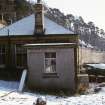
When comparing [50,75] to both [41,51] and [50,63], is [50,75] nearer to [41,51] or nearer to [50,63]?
[50,63]

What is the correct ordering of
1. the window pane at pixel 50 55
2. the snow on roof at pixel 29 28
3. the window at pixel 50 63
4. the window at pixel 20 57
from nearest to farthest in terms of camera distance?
the window at pixel 50 63
the window pane at pixel 50 55
the window at pixel 20 57
the snow on roof at pixel 29 28

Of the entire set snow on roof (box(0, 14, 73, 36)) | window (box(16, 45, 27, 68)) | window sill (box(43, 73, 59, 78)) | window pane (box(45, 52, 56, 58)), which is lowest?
window sill (box(43, 73, 59, 78))

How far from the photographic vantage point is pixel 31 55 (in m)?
26.2

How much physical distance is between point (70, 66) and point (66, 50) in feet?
4.17

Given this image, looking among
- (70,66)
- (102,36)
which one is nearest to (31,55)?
(70,66)

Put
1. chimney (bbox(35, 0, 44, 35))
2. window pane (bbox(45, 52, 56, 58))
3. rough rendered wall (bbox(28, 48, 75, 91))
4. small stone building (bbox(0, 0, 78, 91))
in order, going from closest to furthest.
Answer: rough rendered wall (bbox(28, 48, 75, 91)) < small stone building (bbox(0, 0, 78, 91)) < window pane (bbox(45, 52, 56, 58)) < chimney (bbox(35, 0, 44, 35))

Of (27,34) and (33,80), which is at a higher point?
(27,34)

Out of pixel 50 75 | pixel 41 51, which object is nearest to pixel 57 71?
pixel 50 75

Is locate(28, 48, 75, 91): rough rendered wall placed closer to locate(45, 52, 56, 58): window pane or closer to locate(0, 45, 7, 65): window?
locate(45, 52, 56, 58): window pane

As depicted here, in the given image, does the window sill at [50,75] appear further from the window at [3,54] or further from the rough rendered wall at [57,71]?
the window at [3,54]

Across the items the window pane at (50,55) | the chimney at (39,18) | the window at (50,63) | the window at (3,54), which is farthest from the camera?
the window at (3,54)

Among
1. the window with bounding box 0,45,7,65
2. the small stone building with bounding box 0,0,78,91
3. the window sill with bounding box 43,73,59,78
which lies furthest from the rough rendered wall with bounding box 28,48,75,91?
the window with bounding box 0,45,7,65

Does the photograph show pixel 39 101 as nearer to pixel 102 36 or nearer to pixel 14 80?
pixel 14 80

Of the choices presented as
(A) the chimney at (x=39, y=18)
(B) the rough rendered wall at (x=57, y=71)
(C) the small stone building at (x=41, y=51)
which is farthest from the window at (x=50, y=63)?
(A) the chimney at (x=39, y=18)
